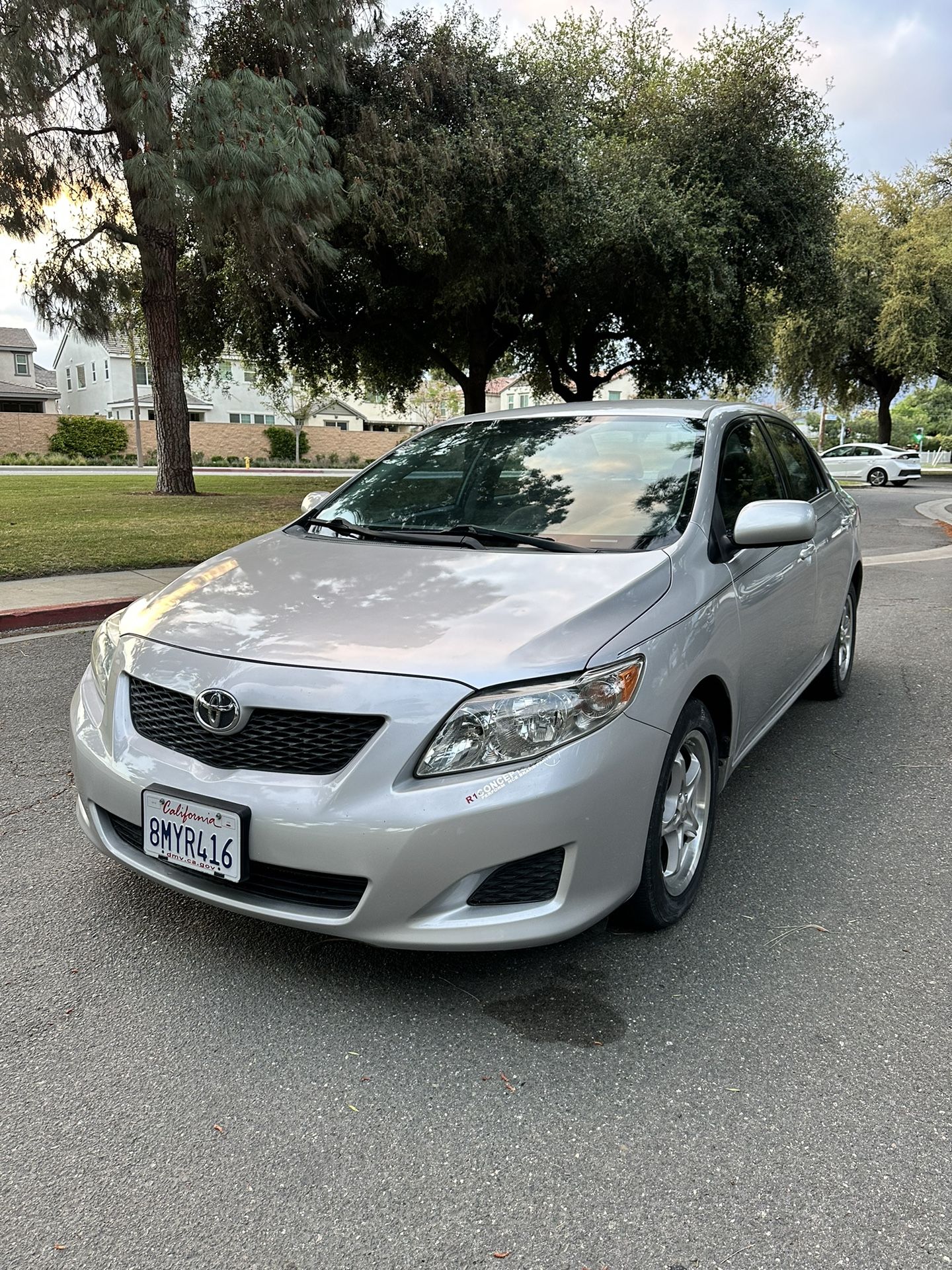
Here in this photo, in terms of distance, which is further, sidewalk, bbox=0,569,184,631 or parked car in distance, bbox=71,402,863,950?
sidewalk, bbox=0,569,184,631

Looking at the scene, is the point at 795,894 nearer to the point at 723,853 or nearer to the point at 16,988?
the point at 723,853

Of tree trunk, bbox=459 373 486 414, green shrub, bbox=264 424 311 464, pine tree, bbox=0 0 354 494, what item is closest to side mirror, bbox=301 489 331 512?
pine tree, bbox=0 0 354 494

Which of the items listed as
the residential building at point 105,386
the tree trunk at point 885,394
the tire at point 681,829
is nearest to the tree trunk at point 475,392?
the tire at point 681,829

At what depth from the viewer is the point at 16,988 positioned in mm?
2604

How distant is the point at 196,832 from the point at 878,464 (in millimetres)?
33769

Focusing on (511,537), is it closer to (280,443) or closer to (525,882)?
(525,882)

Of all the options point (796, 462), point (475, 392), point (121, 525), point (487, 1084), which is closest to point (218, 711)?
point (487, 1084)

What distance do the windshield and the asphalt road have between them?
1.28 m

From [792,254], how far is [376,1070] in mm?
21449

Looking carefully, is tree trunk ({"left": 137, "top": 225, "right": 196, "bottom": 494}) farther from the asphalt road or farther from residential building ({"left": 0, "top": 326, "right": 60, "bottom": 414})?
residential building ({"left": 0, "top": 326, "right": 60, "bottom": 414})

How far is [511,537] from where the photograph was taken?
3318 millimetres

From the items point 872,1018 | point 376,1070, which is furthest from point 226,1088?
point 872,1018

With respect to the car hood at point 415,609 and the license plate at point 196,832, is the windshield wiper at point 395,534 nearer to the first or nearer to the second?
the car hood at point 415,609

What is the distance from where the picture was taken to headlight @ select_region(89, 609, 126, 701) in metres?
2.92
